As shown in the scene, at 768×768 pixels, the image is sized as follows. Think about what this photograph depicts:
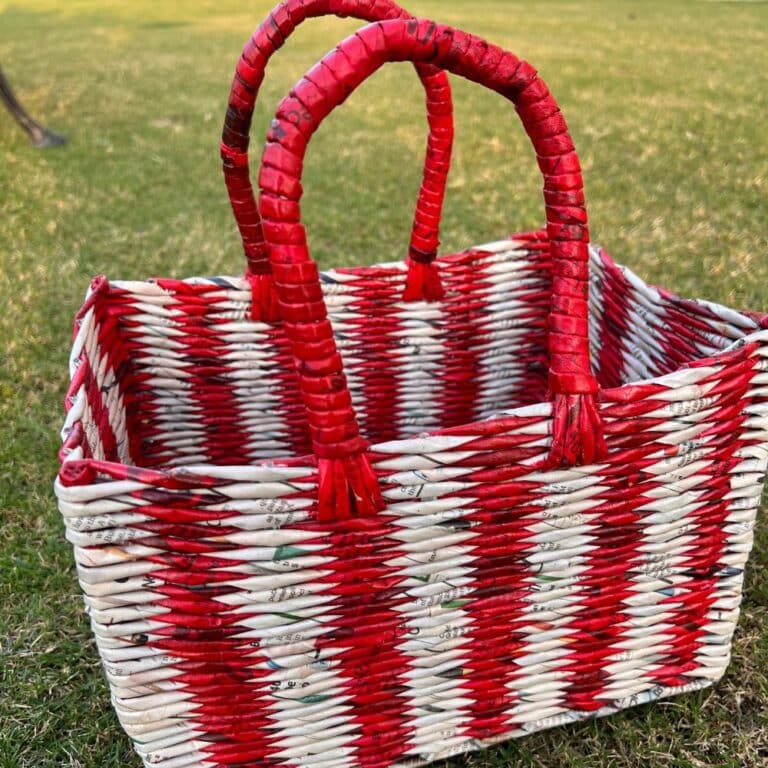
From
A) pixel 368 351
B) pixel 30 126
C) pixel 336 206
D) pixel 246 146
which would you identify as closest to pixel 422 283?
pixel 368 351

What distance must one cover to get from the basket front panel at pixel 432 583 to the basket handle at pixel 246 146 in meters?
0.35

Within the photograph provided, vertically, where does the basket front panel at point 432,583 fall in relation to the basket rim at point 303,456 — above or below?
below

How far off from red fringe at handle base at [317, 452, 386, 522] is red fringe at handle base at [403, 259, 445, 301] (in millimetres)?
528

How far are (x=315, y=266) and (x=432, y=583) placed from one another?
0.96 ft

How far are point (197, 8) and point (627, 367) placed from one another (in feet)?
27.7

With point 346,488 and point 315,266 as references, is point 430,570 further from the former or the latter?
point 315,266

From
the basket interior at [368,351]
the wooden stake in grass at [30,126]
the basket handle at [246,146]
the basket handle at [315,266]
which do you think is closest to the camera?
the basket handle at [315,266]

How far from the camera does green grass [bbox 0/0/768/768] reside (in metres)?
0.85

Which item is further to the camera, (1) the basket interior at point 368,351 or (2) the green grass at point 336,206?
(1) the basket interior at point 368,351

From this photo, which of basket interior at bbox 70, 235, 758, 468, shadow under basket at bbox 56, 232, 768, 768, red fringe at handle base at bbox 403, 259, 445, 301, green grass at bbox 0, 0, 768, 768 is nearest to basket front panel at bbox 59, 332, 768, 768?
shadow under basket at bbox 56, 232, 768, 768

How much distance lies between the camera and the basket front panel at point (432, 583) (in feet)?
1.94

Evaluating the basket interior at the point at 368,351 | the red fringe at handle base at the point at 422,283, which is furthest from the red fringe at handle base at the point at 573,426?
the red fringe at handle base at the point at 422,283

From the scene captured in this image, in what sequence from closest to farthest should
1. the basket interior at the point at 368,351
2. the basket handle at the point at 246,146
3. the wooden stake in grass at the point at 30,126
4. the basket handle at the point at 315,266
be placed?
the basket handle at the point at 315,266 → the basket handle at the point at 246,146 → the basket interior at the point at 368,351 → the wooden stake in grass at the point at 30,126

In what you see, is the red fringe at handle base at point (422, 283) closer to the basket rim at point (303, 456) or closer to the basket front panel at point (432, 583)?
the basket rim at point (303, 456)
